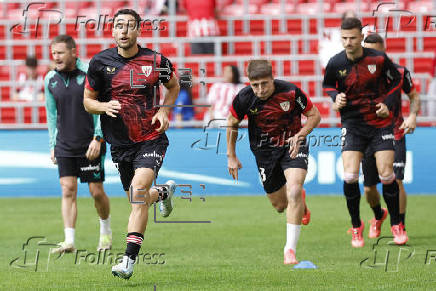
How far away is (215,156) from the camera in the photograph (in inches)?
709

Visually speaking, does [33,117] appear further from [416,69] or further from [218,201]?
[416,69]

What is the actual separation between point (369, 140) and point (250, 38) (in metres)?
9.07

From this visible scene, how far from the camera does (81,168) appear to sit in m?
11.0

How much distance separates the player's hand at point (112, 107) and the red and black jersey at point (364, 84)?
339cm

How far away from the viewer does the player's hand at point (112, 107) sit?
27.2 ft

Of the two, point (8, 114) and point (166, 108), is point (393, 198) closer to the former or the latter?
point (166, 108)

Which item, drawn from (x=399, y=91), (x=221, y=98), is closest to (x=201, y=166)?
(x=221, y=98)

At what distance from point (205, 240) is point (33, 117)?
859cm

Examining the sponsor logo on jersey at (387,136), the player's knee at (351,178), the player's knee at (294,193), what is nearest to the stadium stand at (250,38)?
the player's knee at (351,178)

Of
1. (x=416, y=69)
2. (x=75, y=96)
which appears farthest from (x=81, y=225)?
(x=416, y=69)

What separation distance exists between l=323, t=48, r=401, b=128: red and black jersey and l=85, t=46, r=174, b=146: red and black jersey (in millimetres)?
2854

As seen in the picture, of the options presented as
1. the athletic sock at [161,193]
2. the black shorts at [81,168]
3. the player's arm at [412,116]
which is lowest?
the black shorts at [81,168]

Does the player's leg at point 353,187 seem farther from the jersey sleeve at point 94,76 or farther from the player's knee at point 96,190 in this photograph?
the jersey sleeve at point 94,76

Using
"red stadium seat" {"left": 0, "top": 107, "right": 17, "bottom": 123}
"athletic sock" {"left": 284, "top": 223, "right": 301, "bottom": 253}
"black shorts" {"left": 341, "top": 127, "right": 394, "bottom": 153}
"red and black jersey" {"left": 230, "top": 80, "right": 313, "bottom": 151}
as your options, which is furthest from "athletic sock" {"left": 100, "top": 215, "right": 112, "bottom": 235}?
"red stadium seat" {"left": 0, "top": 107, "right": 17, "bottom": 123}
